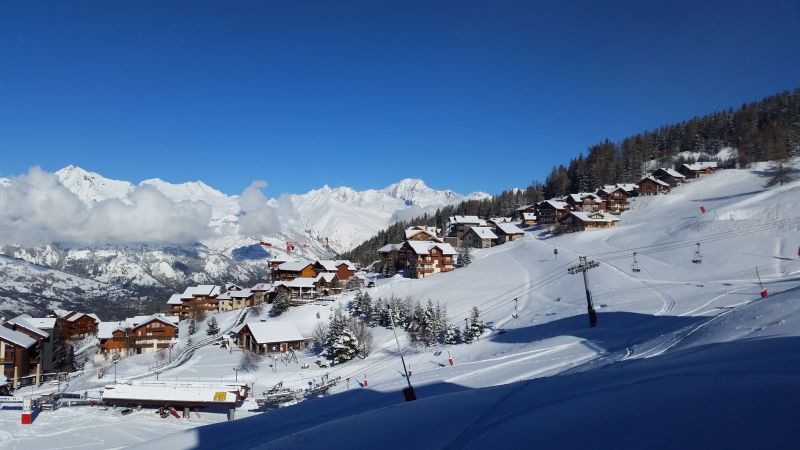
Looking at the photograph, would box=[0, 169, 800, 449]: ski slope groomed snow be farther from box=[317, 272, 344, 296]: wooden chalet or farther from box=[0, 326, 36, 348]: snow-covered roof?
box=[317, 272, 344, 296]: wooden chalet

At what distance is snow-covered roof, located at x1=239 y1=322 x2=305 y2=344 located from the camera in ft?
187

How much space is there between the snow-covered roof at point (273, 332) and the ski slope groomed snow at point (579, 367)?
11.6 ft

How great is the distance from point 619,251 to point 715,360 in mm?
55543

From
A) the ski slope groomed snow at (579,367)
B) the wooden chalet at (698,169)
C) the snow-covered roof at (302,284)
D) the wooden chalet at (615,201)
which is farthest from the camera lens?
the wooden chalet at (698,169)

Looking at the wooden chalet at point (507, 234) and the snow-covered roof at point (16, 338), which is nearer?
the snow-covered roof at point (16, 338)

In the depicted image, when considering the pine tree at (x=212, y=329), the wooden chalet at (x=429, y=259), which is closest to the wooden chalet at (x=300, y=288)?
the pine tree at (x=212, y=329)

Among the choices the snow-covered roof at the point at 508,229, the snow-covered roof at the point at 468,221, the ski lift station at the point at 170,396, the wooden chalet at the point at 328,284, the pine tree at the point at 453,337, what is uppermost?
the snow-covered roof at the point at 468,221

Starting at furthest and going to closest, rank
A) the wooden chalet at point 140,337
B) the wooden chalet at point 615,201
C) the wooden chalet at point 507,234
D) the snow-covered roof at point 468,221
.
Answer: the snow-covered roof at point 468,221 < the wooden chalet at point 615,201 < the wooden chalet at point 507,234 < the wooden chalet at point 140,337

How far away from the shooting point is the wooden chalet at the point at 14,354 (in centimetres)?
5038

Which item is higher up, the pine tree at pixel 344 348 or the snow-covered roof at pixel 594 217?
the snow-covered roof at pixel 594 217

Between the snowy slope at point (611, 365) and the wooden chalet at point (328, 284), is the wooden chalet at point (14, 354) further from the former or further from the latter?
the wooden chalet at point (328, 284)

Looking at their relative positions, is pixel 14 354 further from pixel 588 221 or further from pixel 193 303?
pixel 588 221

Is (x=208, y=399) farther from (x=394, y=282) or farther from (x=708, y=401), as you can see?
(x=394, y=282)

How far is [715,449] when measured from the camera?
15.0 ft
